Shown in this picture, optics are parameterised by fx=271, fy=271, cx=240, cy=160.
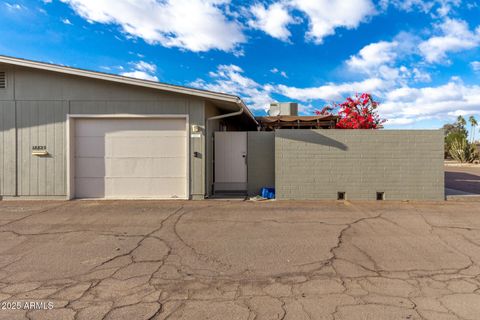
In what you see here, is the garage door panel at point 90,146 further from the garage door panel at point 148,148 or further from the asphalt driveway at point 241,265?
the asphalt driveway at point 241,265

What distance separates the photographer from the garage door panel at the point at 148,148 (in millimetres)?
8430

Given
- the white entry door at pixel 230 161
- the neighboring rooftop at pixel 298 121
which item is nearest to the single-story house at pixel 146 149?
the white entry door at pixel 230 161

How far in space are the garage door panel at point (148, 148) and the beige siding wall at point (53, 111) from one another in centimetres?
49

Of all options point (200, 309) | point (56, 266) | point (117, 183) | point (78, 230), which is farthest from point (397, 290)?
point (117, 183)

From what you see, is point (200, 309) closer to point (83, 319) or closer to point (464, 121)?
point (83, 319)

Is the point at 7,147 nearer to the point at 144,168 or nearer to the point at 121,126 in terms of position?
the point at 121,126

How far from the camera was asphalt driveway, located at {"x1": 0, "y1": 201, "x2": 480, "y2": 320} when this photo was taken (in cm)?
272

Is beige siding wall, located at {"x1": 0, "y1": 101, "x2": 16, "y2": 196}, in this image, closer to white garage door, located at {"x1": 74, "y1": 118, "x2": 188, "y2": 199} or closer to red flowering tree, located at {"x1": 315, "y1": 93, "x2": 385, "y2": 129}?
white garage door, located at {"x1": 74, "y1": 118, "x2": 188, "y2": 199}

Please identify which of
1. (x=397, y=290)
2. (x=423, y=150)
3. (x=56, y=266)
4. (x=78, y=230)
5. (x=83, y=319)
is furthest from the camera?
(x=423, y=150)

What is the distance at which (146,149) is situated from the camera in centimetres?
845

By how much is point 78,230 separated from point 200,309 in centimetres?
381

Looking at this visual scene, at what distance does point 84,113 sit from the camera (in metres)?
8.28

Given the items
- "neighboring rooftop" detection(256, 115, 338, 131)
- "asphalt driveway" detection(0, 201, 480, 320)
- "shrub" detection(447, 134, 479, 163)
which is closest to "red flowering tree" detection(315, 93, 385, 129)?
"neighboring rooftop" detection(256, 115, 338, 131)

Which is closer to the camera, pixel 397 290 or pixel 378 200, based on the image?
pixel 397 290
